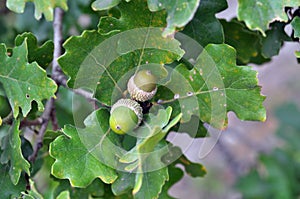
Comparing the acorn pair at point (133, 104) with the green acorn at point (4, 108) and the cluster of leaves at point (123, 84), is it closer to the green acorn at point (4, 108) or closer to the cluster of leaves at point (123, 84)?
the cluster of leaves at point (123, 84)

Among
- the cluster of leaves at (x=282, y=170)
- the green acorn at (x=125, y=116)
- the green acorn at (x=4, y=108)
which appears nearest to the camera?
the green acorn at (x=125, y=116)

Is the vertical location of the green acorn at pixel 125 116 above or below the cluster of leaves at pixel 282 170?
above

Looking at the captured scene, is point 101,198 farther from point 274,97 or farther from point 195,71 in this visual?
point 274,97

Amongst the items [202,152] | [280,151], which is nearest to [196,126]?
[202,152]

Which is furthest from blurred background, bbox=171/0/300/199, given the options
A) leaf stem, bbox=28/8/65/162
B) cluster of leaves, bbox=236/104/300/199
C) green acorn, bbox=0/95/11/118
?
green acorn, bbox=0/95/11/118

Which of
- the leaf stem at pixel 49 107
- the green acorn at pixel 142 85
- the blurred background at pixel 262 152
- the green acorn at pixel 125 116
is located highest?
the green acorn at pixel 142 85

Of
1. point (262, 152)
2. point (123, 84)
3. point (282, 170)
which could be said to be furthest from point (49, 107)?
point (262, 152)

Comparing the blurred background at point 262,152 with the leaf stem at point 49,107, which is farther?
the blurred background at point 262,152

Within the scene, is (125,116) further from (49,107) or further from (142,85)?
(49,107)

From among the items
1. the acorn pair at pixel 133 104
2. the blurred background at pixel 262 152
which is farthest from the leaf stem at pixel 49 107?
the blurred background at pixel 262 152
